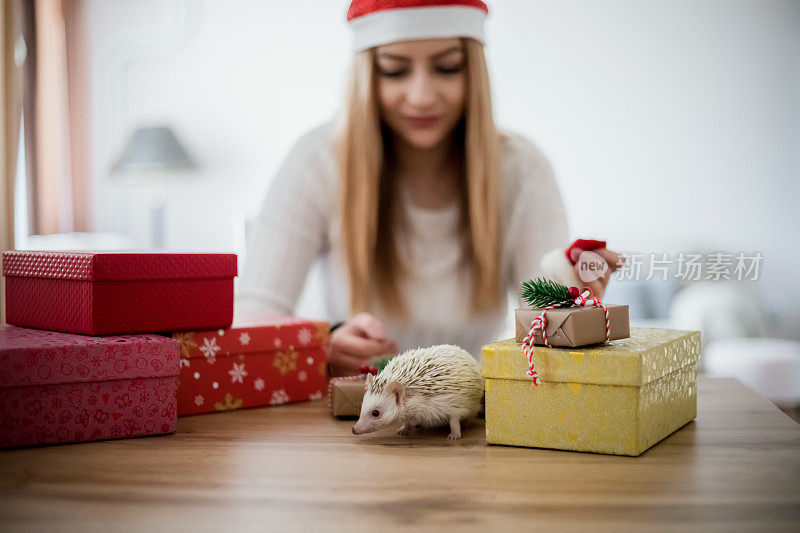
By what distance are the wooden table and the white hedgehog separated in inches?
1.0

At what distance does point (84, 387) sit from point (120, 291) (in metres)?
0.13

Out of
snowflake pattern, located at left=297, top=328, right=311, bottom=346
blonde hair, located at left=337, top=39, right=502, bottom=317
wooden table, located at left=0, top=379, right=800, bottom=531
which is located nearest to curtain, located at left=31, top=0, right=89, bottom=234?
blonde hair, located at left=337, top=39, right=502, bottom=317

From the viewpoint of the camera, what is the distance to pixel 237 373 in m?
1.04

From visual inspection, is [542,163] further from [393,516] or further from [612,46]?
[612,46]

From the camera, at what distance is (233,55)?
3.45 m

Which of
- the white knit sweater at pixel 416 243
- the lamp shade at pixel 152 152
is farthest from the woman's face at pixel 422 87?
the lamp shade at pixel 152 152

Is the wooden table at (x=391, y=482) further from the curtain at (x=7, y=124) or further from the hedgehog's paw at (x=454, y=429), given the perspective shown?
the curtain at (x=7, y=124)

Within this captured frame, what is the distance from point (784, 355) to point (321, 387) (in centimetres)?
242

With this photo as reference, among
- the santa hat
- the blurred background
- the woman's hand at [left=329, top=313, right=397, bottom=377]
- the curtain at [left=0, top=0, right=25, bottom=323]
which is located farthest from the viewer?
the blurred background

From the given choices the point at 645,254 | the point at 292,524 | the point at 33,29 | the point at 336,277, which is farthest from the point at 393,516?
the point at 33,29

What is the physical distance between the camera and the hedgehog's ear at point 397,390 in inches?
33.6

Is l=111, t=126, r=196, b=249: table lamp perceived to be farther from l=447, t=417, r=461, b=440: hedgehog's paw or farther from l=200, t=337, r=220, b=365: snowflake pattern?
l=447, t=417, r=461, b=440: hedgehog's paw

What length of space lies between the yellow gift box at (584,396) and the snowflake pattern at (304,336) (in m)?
0.37

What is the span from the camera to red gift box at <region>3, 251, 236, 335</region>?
0.92m
